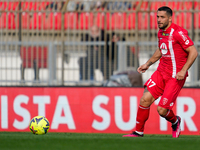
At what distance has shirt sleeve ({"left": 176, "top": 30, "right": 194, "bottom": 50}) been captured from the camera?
6625 millimetres

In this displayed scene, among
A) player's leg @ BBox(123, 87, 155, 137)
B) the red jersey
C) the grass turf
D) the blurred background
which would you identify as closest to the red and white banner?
the blurred background

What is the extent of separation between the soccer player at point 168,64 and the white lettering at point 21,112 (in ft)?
11.6

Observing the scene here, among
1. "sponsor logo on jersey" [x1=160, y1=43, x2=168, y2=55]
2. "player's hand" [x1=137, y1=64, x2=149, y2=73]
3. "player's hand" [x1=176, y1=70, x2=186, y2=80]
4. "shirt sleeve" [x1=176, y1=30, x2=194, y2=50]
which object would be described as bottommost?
"player's hand" [x1=176, y1=70, x2=186, y2=80]

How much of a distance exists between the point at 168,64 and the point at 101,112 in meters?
3.21

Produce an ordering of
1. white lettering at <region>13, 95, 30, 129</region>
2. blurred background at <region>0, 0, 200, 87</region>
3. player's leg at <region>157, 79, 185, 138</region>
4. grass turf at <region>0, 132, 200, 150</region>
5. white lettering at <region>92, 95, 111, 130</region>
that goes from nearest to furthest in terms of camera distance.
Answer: grass turf at <region>0, 132, 200, 150</region> → player's leg at <region>157, 79, 185, 138</region> → white lettering at <region>92, 95, 111, 130</region> → white lettering at <region>13, 95, 30, 129</region> → blurred background at <region>0, 0, 200, 87</region>

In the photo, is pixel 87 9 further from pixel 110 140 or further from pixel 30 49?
pixel 110 140

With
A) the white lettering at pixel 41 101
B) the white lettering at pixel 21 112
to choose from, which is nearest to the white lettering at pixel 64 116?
the white lettering at pixel 41 101

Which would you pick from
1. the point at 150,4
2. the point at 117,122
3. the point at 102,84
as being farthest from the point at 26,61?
the point at 150,4

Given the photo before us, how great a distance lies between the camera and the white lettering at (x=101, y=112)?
9766mm

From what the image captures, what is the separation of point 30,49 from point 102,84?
1813 millimetres

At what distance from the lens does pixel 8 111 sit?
32.5ft

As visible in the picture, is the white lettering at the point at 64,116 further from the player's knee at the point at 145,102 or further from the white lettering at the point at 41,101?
the player's knee at the point at 145,102

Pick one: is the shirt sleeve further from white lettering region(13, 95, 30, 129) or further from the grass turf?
white lettering region(13, 95, 30, 129)

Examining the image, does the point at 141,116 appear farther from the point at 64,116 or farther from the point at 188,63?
the point at 64,116
